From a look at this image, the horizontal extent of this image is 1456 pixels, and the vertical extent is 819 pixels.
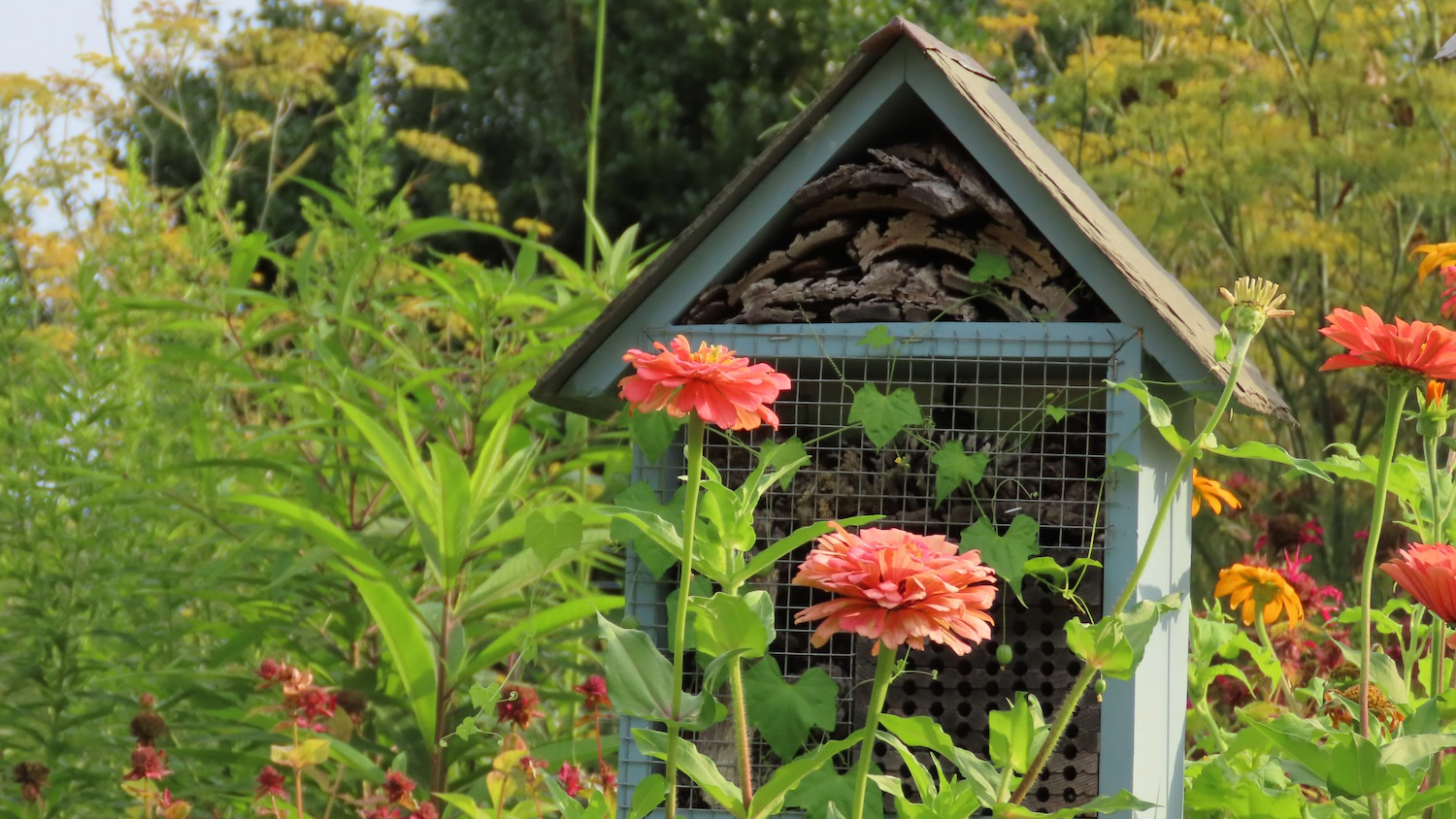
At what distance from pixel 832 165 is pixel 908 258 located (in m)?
→ 0.18

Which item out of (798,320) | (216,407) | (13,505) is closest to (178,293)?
(216,407)

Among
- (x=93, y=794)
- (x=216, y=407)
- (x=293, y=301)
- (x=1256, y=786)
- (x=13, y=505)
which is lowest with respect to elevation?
(x=93, y=794)

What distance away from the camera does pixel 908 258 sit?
2.03 meters

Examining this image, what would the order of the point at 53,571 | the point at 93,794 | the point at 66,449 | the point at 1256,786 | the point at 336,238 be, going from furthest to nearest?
the point at 336,238, the point at 66,449, the point at 53,571, the point at 93,794, the point at 1256,786

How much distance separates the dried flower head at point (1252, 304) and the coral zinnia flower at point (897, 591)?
1.41 ft

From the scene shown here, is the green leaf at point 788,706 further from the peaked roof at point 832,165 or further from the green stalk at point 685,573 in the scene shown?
the peaked roof at point 832,165

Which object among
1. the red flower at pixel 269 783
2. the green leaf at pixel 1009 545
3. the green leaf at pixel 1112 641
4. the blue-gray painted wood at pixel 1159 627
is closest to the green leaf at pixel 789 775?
the green leaf at pixel 1112 641

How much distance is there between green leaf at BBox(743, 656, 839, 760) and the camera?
176 centimetres

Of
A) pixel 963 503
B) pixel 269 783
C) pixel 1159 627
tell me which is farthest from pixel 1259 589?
pixel 269 783

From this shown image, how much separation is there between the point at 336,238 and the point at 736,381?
6.93 feet

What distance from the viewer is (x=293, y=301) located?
2871 millimetres

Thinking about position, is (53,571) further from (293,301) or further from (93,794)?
(293,301)

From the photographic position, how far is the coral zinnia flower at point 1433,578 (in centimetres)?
142

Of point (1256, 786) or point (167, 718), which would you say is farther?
point (167, 718)
